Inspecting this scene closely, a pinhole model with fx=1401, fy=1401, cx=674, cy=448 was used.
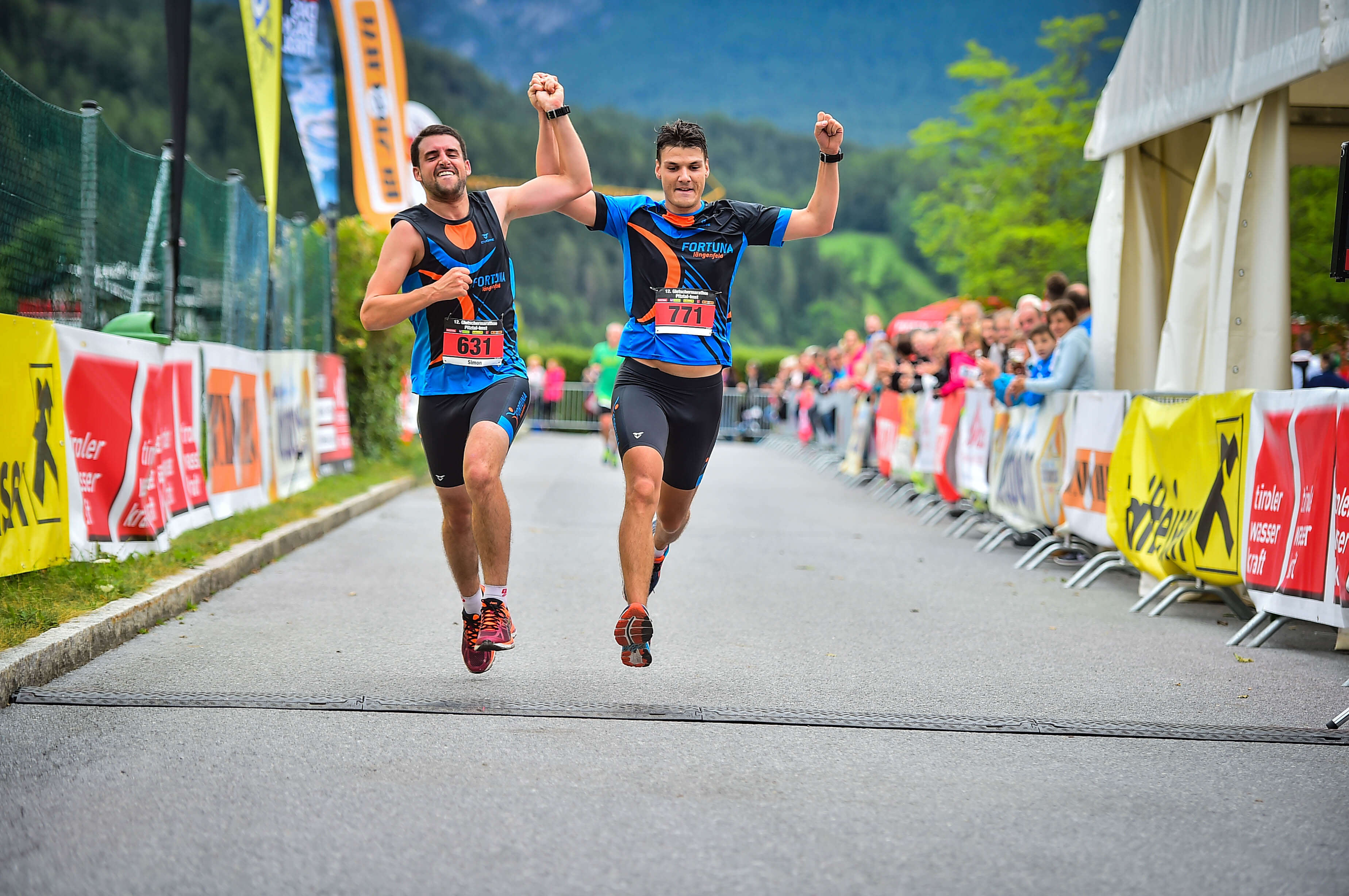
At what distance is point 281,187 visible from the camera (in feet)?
230

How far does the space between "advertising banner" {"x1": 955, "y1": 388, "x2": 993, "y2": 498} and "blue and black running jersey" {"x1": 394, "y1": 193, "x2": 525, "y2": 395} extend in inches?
293

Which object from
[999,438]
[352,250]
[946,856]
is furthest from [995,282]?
[946,856]

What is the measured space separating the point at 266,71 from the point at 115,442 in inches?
191

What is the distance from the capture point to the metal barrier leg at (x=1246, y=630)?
283 inches

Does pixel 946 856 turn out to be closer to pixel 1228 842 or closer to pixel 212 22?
pixel 1228 842

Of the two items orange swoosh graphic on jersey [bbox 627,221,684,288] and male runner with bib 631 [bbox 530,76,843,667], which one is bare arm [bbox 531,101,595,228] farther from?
orange swoosh graphic on jersey [bbox 627,221,684,288]

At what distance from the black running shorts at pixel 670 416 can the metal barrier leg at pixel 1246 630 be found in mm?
2991

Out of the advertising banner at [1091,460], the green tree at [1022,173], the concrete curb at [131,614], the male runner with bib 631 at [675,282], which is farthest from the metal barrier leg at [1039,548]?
the green tree at [1022,173]

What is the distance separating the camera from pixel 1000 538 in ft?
39.3

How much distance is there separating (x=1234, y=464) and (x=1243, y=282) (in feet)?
5.78

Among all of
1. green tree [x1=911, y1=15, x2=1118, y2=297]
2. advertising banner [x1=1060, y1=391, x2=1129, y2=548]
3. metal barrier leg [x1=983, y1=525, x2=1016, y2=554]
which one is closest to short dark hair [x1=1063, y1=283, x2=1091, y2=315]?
advertising banner [x1=1060, y1=391, x2=1129, y2=548]

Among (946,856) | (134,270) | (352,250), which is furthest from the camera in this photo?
(352,250)

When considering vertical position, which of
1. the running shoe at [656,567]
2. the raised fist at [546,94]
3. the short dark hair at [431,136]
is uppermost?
the raised fist at [546,94]

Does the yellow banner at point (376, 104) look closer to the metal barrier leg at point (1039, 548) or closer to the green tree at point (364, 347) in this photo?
the green tree at point (364, 347)
